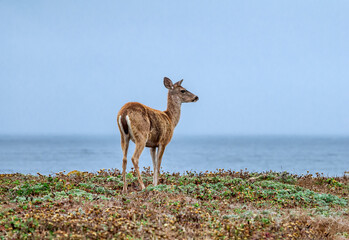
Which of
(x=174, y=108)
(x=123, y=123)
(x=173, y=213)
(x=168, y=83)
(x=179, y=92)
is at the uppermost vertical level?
(x=168, y=83)

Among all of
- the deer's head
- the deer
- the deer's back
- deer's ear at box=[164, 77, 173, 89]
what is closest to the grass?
the deer

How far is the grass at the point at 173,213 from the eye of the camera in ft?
28.2

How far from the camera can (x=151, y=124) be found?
47.1ft

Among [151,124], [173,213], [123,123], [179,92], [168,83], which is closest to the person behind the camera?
[173,213]

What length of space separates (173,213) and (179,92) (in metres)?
7.09

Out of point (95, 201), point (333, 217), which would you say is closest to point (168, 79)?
point (95, 201)

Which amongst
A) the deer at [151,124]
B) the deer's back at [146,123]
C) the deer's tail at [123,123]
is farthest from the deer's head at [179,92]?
the deer's tail at [123,123]

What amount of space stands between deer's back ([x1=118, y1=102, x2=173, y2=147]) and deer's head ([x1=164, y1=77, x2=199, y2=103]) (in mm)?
1354

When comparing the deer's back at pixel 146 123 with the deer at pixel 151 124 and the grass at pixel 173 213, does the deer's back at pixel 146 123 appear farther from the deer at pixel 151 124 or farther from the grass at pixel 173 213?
the grass at pixel 173 213

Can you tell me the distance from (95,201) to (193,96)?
22.3 feet

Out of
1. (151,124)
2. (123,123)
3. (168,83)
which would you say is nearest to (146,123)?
(151,124)

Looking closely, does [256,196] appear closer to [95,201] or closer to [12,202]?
[95,201]

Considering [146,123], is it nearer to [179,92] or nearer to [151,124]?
[151,124]

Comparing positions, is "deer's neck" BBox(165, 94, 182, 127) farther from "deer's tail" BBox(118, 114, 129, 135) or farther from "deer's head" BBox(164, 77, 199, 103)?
"deer's tail" BBox(118, 114, 129, 135)
